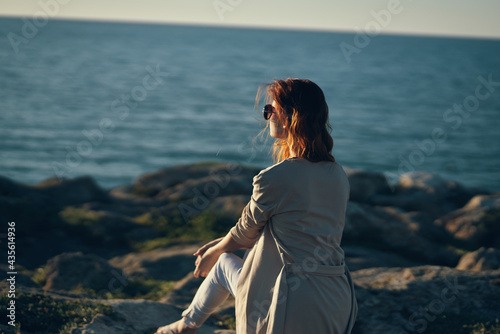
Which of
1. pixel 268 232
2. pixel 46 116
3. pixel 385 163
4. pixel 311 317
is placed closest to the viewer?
pixel 311 317

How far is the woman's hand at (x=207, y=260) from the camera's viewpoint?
3906mm

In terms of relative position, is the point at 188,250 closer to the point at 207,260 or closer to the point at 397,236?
the point at 397,236

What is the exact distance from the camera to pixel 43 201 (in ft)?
35.1

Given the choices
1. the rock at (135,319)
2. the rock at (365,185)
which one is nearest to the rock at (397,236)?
the rock at (365,185)

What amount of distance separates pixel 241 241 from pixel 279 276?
50cm

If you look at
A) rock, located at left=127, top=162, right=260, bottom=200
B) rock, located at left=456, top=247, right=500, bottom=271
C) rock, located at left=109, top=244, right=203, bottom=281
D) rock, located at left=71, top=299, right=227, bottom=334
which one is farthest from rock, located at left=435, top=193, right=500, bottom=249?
rock, located at left=71, top=299, right=227, bottom=334

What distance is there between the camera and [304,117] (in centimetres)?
328

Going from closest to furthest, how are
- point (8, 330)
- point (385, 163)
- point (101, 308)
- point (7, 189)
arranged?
point (8, 330) → point (101, 308) → point (7, 189) → point (385, 163)

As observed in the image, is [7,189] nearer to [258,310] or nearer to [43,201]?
[43,201]

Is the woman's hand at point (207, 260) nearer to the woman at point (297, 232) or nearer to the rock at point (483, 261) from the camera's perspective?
the woman at point (297, 232)

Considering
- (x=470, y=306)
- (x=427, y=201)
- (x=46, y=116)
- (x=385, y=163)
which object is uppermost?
(x=470, y=306)

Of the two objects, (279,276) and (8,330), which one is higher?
(279,276)

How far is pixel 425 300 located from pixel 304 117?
288 cm

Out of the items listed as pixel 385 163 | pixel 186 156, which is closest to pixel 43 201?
pixel 186 156
